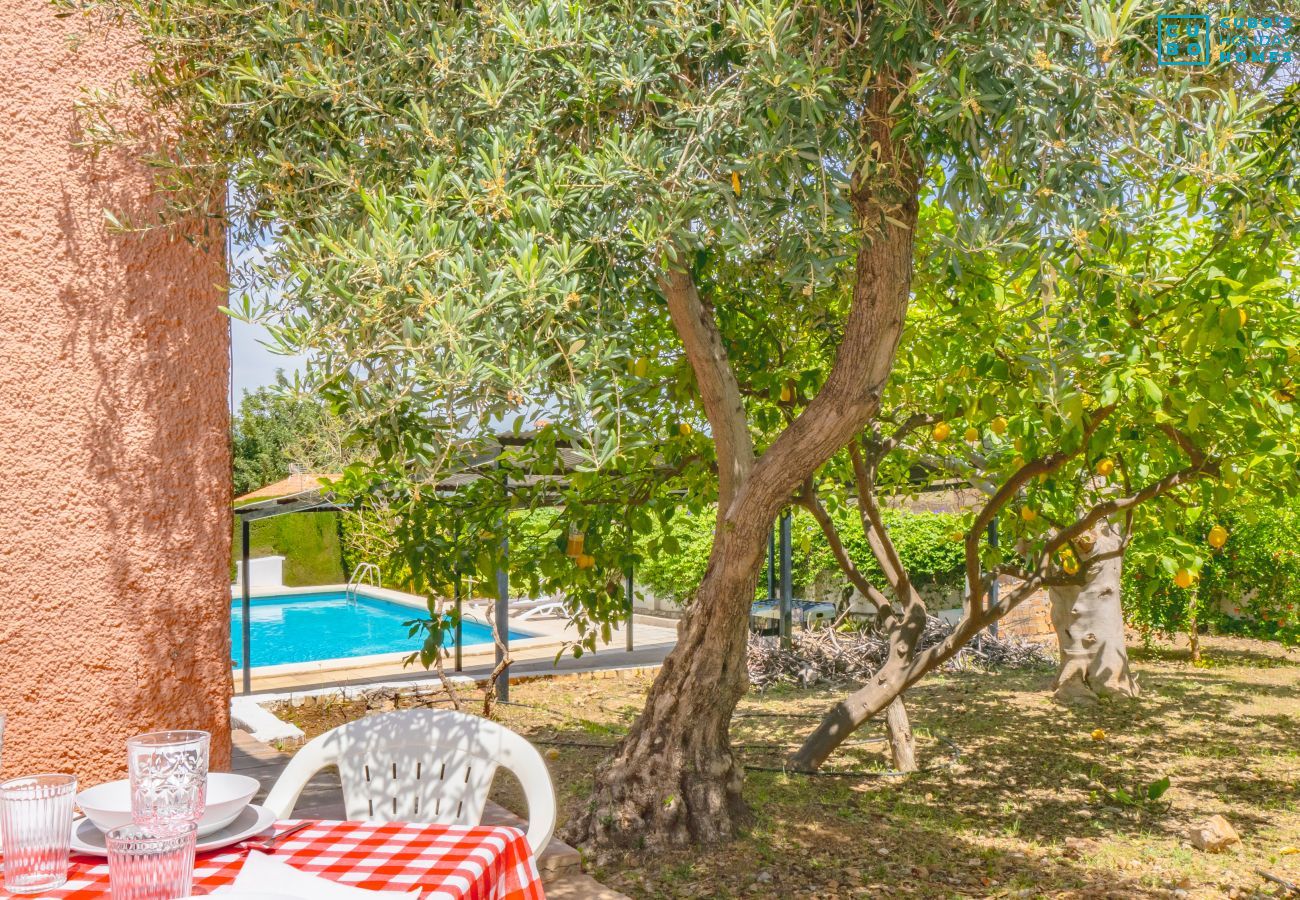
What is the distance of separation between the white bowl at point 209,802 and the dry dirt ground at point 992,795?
2.03 metres

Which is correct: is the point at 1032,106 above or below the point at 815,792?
above

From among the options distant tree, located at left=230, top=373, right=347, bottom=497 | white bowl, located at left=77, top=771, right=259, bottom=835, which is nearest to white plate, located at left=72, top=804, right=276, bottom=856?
white bowl, located at left=77, top=771, right=259, bottom=835

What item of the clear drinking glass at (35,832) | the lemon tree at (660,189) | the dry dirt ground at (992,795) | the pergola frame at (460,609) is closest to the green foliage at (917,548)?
the pergola frame at (460,609)

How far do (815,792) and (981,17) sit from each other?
3792 mm

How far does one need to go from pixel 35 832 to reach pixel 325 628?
640 inches

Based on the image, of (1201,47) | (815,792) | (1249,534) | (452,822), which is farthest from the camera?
(1249,534)

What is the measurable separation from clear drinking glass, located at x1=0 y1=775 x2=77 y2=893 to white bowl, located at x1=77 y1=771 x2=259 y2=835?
0.68 ft

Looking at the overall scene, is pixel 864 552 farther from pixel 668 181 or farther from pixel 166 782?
pixel 166 782

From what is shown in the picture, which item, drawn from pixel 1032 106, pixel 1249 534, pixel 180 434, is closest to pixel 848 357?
pixel 1032 106

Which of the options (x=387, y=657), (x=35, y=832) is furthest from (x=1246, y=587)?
(x=35, y=832)

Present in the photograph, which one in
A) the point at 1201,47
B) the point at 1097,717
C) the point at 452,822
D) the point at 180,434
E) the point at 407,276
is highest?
the point at 1201,47

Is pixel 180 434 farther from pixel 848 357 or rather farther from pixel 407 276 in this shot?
pixel 848 357

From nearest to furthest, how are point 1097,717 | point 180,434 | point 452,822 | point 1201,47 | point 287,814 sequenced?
point 287,814 → point 452,822 → point 1201,47 → point 180,434 → point 1097,717

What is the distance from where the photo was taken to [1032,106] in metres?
2.31
